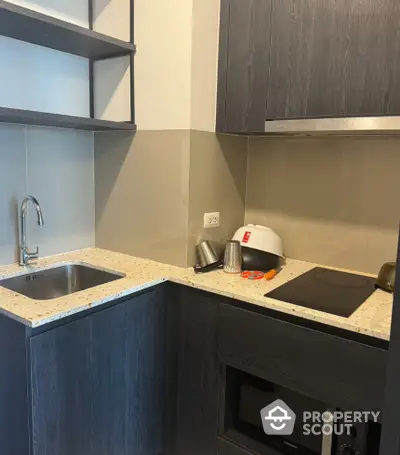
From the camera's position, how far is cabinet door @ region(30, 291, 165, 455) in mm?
1157

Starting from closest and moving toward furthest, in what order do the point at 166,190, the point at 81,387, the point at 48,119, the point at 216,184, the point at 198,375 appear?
the point at 81,387 → the point at 48,119 → the point at 198,375 → the point at 166,190 → the point at 216,184

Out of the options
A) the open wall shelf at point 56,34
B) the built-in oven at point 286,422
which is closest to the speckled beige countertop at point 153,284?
the built-in oven at point 286,422

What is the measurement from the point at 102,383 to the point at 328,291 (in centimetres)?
88

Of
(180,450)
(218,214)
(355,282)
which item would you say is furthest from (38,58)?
(180,450)

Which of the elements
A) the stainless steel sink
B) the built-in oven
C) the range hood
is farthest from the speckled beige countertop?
the range hood

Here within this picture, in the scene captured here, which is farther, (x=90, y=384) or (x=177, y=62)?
(x=177, y=62)

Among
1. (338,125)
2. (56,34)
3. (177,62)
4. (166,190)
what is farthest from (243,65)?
(56,34)

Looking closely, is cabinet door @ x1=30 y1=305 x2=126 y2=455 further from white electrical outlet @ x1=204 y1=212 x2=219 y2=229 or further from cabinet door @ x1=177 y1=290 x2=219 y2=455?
white electrical outlet @ x1=204 y1=212 x2=219 y2=229

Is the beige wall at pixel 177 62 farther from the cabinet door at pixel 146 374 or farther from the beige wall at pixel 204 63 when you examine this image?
the cabinet door at pixel 146 374

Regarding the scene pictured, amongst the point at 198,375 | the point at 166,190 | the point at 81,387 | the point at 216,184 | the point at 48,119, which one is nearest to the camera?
the point at 81,387

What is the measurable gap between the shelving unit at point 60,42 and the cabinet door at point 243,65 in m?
0.40

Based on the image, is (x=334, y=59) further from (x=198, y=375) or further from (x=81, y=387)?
(x=81, y=387)

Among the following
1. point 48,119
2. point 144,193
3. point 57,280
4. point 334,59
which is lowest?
point 57,280

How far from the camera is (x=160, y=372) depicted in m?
1.55
